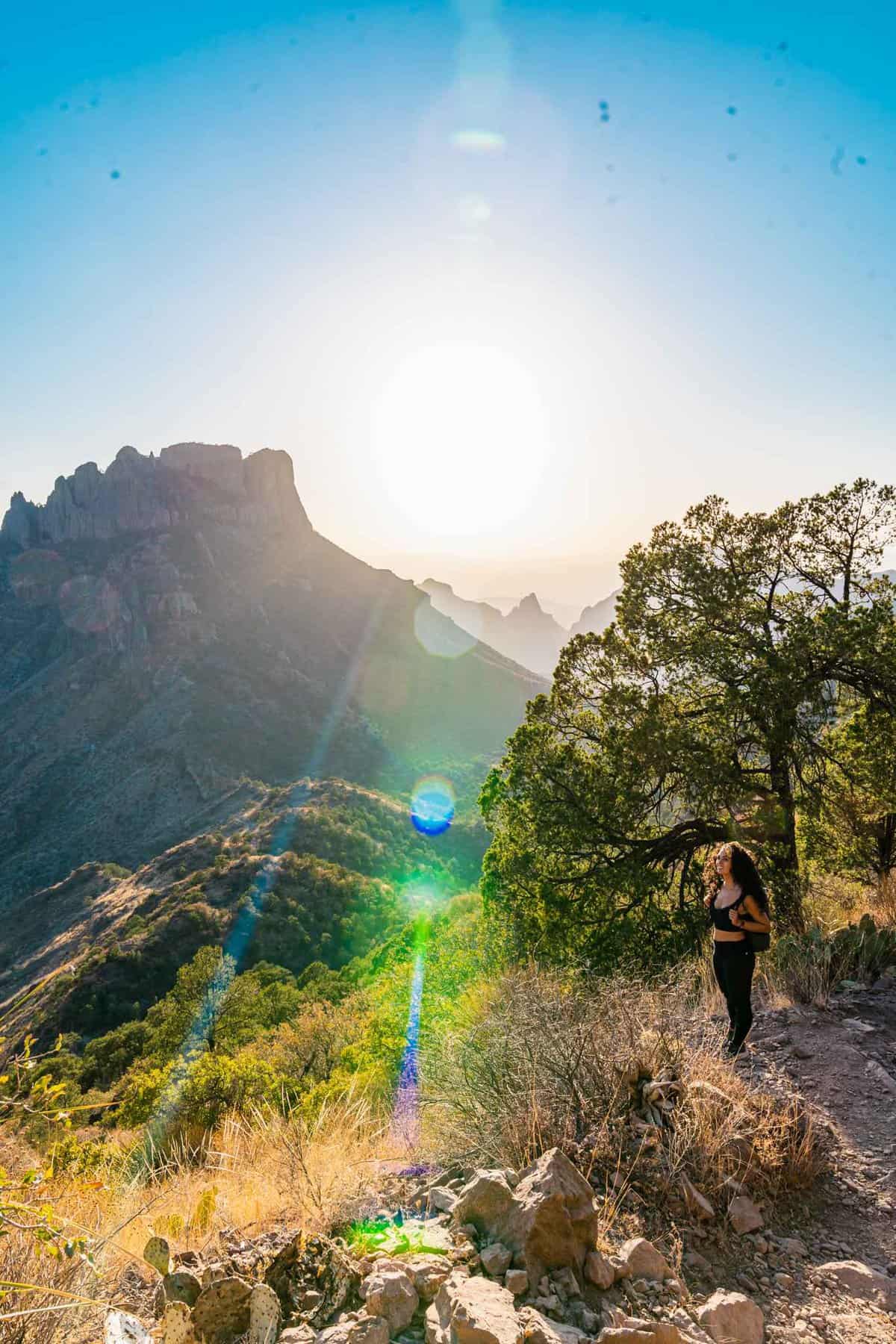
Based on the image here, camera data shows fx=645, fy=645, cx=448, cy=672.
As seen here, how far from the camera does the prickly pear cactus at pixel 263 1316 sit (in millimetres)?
2191

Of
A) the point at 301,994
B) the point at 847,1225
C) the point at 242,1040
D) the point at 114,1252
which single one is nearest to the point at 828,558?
the point at 847,1225

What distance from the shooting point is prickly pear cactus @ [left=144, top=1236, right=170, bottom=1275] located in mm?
2428

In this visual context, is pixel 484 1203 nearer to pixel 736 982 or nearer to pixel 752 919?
pixel 736 982

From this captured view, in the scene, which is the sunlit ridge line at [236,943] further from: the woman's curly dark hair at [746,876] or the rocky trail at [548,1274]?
the woman's curly dark hair at [746,876]

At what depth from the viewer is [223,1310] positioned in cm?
223

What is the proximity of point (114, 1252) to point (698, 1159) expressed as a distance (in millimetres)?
2667

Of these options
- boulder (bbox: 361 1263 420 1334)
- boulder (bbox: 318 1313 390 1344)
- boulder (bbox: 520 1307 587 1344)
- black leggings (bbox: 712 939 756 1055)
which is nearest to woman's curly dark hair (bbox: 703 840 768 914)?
black leggings (bbox: 712 939 756 1055)

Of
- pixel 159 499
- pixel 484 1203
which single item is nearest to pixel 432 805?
pixel 484 1203

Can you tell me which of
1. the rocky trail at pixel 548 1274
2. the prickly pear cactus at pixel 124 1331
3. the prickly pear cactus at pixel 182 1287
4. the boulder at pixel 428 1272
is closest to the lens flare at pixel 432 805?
the rocky trail at pixel 548 1274

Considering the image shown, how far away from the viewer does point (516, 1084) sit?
373cm

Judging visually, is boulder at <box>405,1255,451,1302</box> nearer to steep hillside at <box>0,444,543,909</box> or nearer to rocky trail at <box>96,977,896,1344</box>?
rocky trail at <box>96,977,896,1344</box>

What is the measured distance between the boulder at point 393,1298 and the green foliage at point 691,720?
715 centimetres

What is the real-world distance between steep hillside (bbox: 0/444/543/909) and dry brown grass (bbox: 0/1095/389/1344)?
58.8 m

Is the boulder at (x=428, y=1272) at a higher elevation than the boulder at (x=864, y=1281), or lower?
lower
